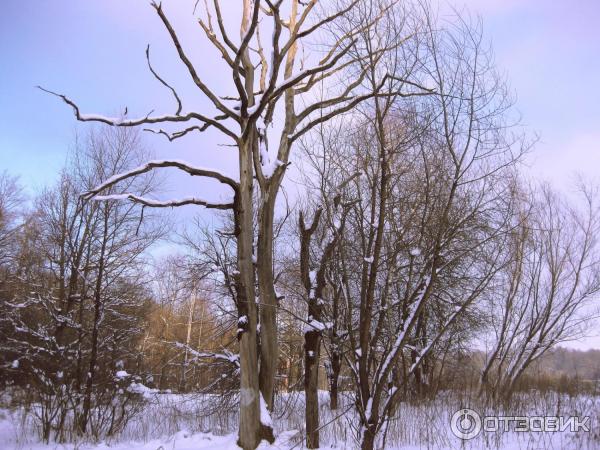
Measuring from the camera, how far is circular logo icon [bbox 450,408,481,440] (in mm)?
6275

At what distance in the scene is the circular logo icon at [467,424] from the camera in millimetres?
6275

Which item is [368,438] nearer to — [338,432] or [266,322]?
[266,322]

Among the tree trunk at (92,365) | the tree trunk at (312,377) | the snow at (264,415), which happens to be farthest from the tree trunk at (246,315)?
the tree trunk at (92,365)

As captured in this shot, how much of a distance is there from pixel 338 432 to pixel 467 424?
115 inches

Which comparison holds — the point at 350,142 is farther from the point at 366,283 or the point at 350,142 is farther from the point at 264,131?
the point at 264,131

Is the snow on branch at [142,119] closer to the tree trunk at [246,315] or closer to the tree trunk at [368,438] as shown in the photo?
the tree trunk at [246,315]

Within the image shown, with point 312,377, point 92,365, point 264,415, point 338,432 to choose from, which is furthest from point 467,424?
point 92,365

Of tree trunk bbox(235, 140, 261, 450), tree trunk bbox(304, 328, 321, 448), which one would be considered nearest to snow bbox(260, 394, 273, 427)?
tree trunk bbox(235, 140, 261, 450)

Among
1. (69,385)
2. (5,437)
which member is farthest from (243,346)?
(5,437)

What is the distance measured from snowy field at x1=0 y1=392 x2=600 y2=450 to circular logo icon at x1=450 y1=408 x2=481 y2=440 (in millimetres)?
107

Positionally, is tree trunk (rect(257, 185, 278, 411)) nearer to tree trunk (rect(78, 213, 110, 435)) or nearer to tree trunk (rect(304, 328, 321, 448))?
tree trunk (rect(304, 328, 321, 448))

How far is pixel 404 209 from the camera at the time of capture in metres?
4.64

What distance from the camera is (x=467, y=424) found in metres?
6.37

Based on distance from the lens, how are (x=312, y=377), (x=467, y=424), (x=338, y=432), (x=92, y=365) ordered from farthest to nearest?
(x=92, y=365) → (x=338, y=432) → (x=312, y=377) → (x=467, y=424)
